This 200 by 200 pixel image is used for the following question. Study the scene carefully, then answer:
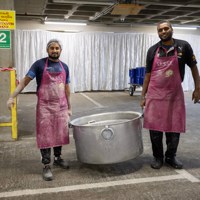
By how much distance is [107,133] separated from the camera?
2.87 m

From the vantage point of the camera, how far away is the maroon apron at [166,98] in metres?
3.11

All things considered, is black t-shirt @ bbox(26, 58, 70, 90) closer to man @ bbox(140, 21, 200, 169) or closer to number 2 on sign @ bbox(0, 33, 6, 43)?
man @ bbox(140, 21, 200, 169)

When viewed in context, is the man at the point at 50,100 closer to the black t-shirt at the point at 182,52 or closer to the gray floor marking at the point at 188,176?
the black t-shirt at the point at 182,52

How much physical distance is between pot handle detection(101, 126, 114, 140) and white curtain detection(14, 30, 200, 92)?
852 centimetres

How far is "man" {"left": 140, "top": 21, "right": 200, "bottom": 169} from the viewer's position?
3.08 m

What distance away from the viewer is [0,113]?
4.46 meters

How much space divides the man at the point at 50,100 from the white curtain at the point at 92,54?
8.15m

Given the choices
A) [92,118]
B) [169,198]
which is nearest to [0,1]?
[92,118]

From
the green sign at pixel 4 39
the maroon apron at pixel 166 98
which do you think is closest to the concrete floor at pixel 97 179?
the maroon apron at pixel 166 98

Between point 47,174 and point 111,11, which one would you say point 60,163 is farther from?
point 111,11

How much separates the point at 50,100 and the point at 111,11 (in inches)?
267

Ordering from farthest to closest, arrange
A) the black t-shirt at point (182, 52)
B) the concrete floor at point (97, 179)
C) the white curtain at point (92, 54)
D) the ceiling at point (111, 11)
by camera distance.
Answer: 1. the white curtain at point (92, 54)
2. the ceiling at point (111, 11)
3. the black t-shirt at point (182, 52)
4. the concrete floor at point (97, 179)

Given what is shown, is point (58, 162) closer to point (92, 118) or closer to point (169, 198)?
point (92, 118)

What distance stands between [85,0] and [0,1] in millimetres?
3797
